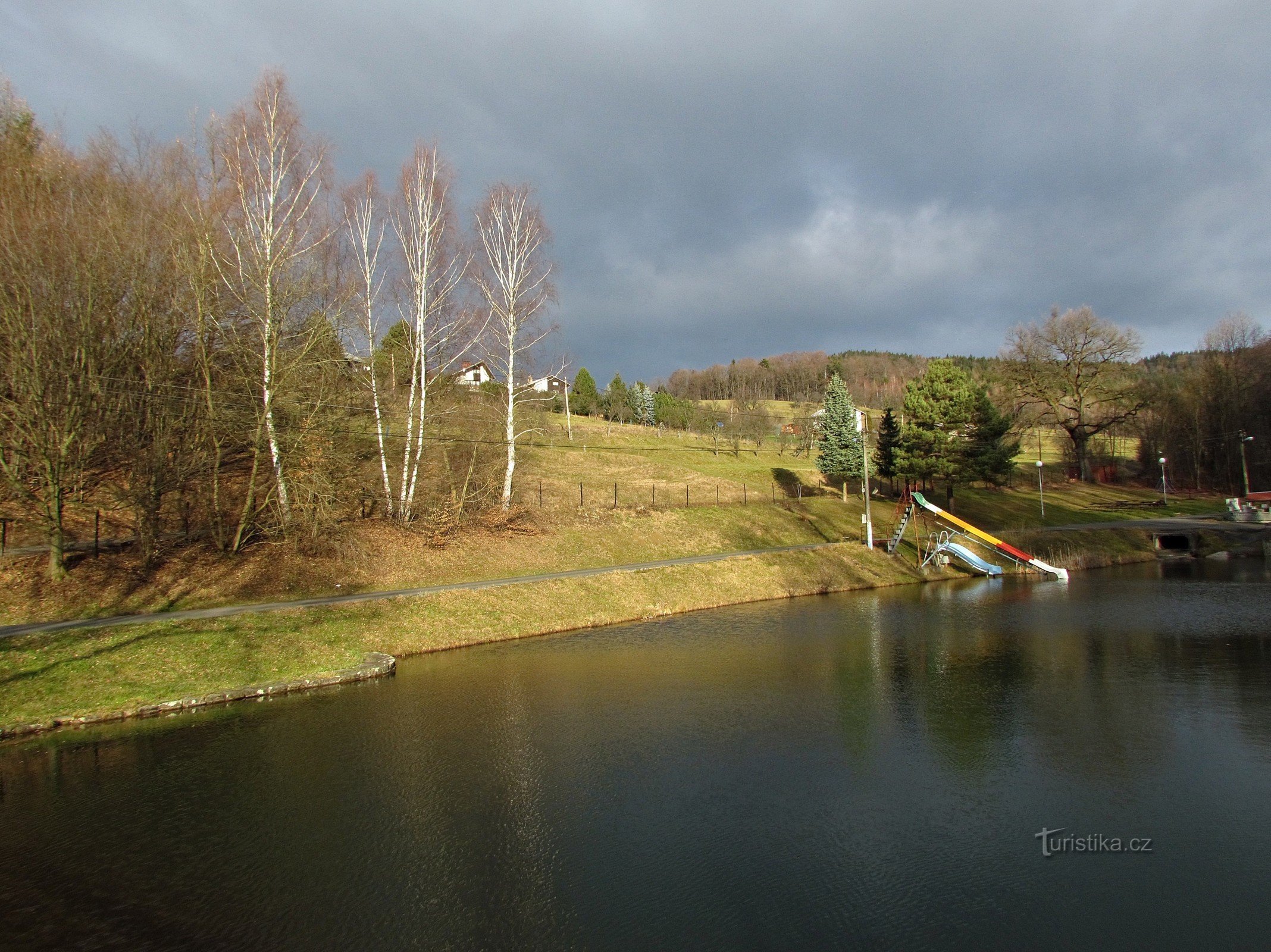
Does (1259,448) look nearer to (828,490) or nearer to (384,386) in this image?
(828,490)

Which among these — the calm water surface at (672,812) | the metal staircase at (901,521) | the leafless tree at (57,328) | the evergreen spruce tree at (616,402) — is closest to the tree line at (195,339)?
the leafless tree at (57,328)

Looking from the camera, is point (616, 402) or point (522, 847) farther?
point (616, 402)

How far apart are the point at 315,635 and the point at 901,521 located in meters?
34.0

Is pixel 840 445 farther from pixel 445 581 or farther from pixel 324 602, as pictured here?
pixel 324 602

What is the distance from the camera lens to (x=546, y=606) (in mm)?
23734

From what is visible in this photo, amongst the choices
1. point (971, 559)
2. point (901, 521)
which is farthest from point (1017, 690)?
point (901, 521)

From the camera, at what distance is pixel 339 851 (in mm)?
8680

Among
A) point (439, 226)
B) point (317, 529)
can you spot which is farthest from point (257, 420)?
point (439, 226)

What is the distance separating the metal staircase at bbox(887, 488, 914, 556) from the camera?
37125 millimetres

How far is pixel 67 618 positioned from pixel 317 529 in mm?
7684

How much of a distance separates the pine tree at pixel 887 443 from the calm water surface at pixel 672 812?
3291cm

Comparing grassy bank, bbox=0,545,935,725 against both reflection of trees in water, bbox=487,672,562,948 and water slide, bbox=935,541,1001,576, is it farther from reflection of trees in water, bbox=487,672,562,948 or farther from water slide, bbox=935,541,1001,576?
water slide, bbox=935,541,1001,576

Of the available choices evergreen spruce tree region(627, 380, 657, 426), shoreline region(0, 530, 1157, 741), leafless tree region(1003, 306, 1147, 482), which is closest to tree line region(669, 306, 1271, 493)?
leafless tree region(1003, 306, 1147, 482)

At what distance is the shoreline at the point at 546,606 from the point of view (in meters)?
15.6
